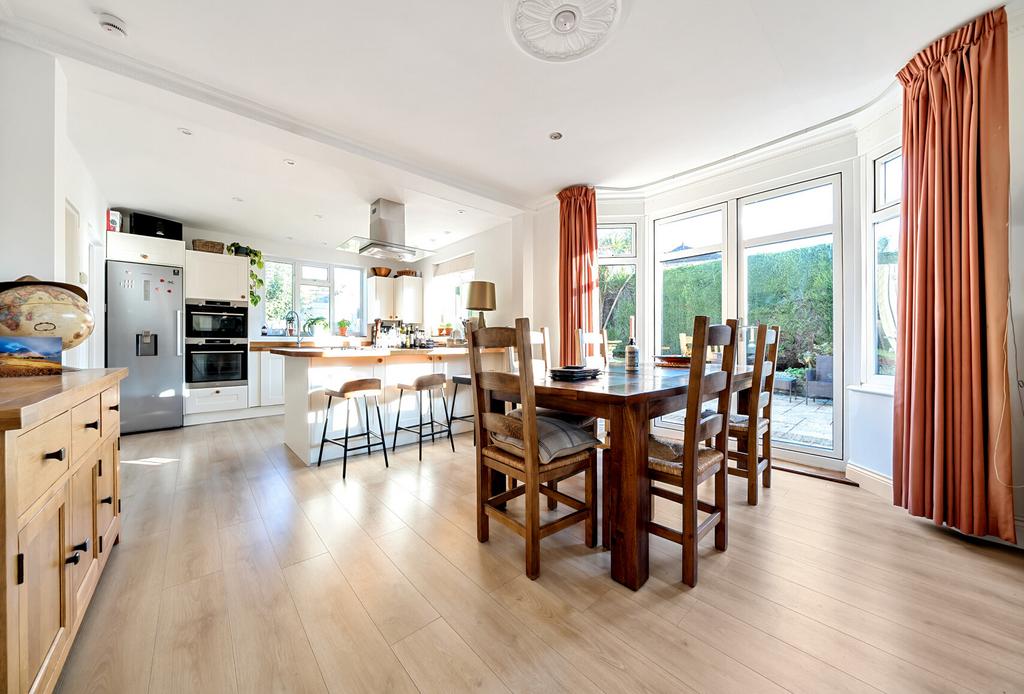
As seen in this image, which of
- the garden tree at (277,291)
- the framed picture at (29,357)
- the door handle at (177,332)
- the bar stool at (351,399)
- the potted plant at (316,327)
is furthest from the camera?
the potted plant at (316,327)

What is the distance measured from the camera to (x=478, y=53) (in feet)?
6.91

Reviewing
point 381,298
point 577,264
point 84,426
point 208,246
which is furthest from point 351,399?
point 381,298

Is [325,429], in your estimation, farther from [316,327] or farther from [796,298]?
[796,298]

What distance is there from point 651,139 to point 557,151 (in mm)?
743

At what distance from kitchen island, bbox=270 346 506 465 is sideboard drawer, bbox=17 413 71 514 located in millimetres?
1920

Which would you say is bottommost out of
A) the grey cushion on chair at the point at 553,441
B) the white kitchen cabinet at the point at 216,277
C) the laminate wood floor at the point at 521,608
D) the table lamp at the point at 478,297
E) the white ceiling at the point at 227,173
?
the laminate wood floor at the point at 521,608

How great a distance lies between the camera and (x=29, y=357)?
1328mm

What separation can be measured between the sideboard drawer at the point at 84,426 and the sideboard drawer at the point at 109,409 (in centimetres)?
11

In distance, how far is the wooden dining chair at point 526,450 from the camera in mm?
1600

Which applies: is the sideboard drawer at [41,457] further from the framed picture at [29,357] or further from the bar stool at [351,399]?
the bar stool at [351,399]

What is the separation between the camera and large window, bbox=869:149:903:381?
2.60 metres

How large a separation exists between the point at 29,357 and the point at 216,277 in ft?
13.3

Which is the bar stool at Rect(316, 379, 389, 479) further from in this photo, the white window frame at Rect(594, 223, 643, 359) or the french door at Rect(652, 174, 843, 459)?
the french door at Rect(652, 174, 843, 459)

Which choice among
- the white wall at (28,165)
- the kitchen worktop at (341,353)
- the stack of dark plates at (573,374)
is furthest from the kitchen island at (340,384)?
the stack of dark plates at (573,374)
